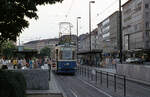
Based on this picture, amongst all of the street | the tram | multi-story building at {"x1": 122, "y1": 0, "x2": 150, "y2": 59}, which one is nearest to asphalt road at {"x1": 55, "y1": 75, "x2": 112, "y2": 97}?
the street

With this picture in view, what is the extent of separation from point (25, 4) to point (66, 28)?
106 feet

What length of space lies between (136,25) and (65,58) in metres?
63.1

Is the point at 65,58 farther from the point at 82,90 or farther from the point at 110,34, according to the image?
the point at 110,34

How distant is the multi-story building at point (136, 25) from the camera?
81.6m

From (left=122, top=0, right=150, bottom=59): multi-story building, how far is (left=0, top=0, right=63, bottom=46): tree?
7130cm

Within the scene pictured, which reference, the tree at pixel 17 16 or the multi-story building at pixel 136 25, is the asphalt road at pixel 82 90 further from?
the multi-story building at pixel 136 25

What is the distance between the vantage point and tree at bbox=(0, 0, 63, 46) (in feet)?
22.6

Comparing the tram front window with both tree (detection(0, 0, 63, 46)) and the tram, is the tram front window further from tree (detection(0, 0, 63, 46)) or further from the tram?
tree (detection(0, 0, 63, 46))

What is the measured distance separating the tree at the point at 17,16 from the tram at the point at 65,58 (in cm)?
2021

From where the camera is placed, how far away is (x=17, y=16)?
26.4 feet

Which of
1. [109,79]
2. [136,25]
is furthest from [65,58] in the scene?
[136,25]

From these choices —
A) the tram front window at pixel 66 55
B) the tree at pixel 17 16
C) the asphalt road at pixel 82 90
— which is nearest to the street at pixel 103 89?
the asphalt road at pixel 82 90

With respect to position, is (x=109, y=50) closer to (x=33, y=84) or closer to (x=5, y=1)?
(x=33, y=84)

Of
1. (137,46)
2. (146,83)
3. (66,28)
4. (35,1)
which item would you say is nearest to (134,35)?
(137,46)
